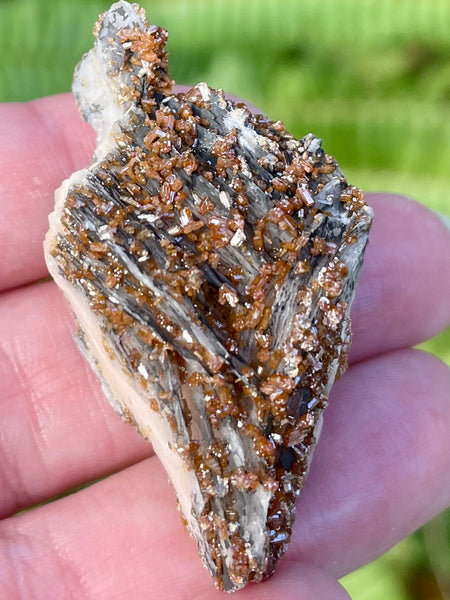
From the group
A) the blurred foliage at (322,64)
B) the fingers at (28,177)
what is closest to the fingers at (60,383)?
the fingers at (28,177)

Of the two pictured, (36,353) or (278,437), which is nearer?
(278,437)

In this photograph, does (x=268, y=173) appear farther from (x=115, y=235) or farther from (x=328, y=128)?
(x=328, y=128)

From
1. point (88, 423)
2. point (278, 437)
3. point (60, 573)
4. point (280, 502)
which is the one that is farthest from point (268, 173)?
point (60, 573)

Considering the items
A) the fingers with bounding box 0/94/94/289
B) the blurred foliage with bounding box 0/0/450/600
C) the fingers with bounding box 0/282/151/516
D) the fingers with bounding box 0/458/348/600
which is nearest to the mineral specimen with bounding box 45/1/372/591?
the fingers with bounding box 0/458/348/600

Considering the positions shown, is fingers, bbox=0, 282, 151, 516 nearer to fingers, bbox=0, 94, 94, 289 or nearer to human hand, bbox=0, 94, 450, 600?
human hand, bbox=0, 94, 450, 600

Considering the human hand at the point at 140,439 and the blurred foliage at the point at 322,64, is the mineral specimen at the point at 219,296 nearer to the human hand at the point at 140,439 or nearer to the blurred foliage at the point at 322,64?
the human hand at the point at 140,439

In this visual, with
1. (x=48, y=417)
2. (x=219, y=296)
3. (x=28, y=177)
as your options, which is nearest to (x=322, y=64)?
(x=28, y=177)
